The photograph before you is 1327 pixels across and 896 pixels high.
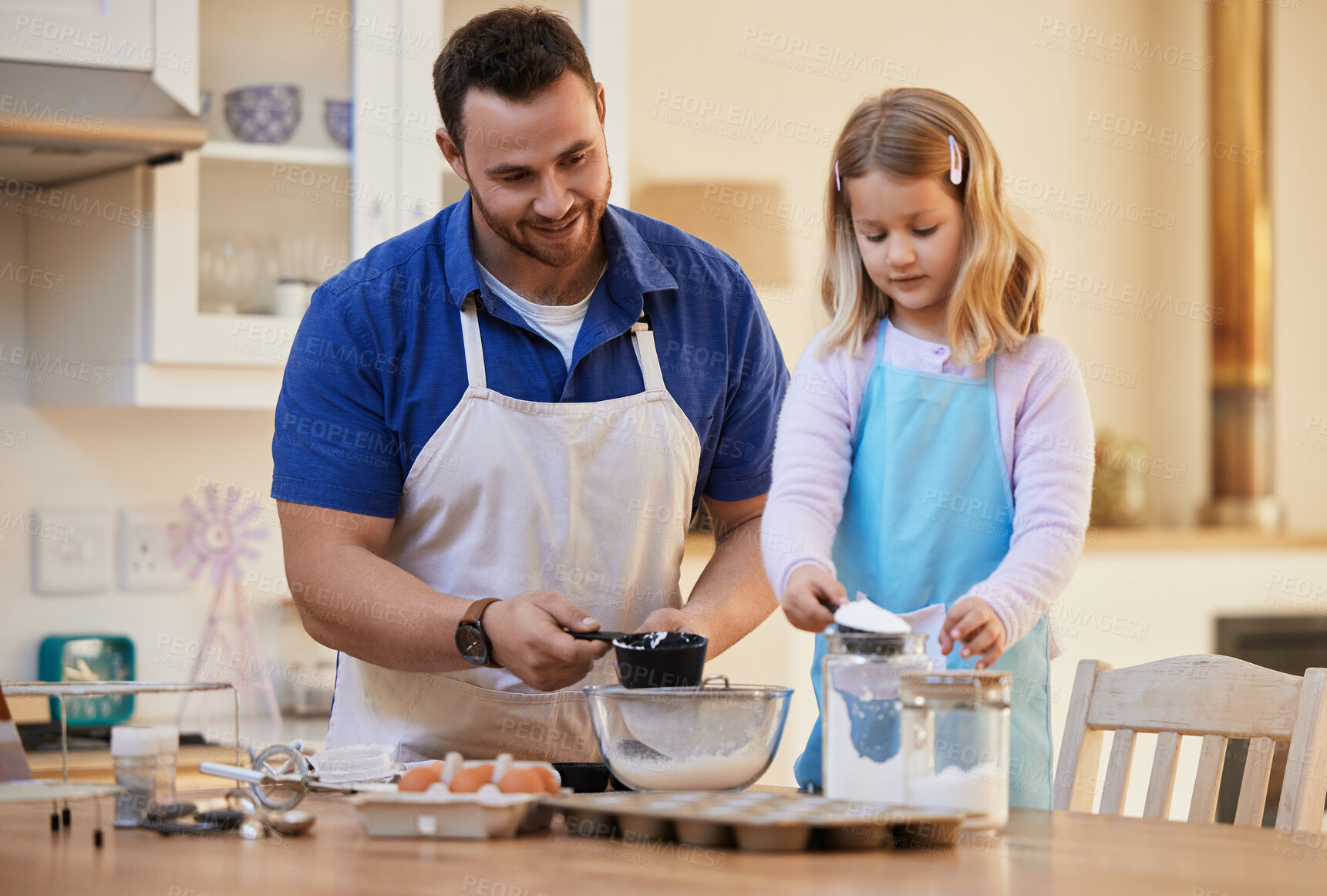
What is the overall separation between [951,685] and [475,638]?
0.52 meters

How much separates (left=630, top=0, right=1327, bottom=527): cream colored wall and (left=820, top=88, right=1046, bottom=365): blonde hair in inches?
82.9

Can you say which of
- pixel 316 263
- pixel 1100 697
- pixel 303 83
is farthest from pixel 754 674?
pixel 1100 697

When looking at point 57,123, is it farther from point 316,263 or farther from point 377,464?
point 377,464

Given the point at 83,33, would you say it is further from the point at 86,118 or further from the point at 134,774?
the point at 134,774

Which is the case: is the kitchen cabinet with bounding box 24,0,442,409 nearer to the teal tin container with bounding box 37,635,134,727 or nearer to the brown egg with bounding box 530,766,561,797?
the teal tin container with bounding box 37,635,134,727

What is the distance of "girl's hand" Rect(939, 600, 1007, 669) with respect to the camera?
1.10 meters

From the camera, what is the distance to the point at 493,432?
146 centimetres

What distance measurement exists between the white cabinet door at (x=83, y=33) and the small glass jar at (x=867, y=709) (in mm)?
1802

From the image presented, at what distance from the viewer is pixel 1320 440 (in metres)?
4.11

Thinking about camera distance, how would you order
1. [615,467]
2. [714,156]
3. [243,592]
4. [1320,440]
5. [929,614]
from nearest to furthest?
1. [929,614]
2. [615,467]
3. [243,592]
4. [714,156]
5. [1320,440]

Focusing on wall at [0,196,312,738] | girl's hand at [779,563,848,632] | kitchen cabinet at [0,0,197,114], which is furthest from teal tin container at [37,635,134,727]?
girl's hand at [779,563,848,632]

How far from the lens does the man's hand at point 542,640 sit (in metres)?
1.22

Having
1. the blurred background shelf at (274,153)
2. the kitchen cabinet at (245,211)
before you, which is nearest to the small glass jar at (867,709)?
the kitchen cabinet at (245,211)

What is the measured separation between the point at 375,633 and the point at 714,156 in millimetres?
2253
